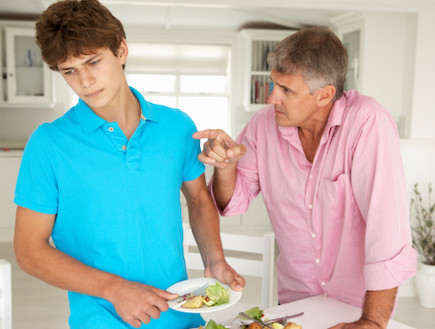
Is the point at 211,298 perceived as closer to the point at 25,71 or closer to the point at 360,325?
the point at 360,325

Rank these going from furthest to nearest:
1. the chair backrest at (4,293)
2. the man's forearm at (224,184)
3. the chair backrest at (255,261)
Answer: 1. the chair backrest at (255,261)
2. the man's forearm at (224,184)
3. the chair backrest at (4,293)

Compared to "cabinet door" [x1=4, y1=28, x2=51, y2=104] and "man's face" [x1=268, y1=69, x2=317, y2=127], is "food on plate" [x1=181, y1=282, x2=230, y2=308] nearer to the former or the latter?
"man's face" [x1=268, y1=69, x2=317, y2=127]

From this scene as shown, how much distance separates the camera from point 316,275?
171 centimetres

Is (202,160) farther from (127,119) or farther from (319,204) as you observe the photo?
(319,204)

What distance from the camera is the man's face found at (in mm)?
1639

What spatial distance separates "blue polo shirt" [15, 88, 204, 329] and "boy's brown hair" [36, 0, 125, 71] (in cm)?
18

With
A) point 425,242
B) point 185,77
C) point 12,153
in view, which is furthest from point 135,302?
point 185,77

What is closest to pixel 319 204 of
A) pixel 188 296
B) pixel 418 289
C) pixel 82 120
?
pixel 188 296

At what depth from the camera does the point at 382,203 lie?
4.89 ft

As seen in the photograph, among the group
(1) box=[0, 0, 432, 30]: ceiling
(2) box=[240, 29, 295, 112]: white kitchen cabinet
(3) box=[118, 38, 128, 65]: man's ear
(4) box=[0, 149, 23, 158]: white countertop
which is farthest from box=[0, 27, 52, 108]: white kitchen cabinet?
(3) box=[118, 38, 128, 65]: man's ear

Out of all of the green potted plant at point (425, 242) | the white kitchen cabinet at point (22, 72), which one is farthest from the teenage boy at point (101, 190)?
the white kitchen cabinet at point (22, 72)

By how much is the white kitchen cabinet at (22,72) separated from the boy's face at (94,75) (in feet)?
16.1

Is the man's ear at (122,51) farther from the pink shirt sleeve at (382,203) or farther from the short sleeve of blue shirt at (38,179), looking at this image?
the pink shirt sleeve at (382,203)

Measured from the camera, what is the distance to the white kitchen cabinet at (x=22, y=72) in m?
5.79
